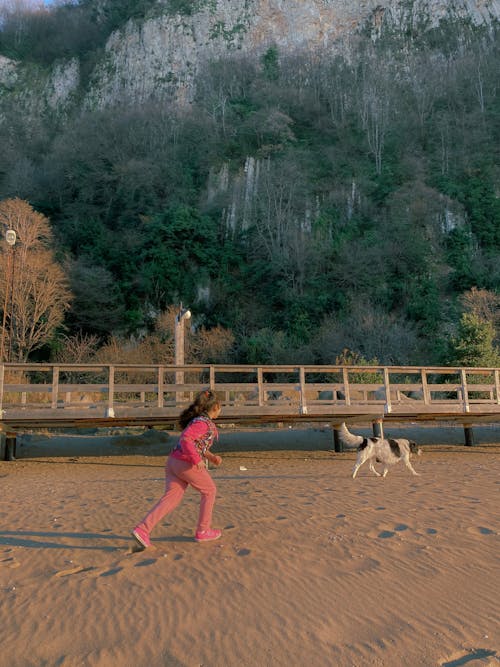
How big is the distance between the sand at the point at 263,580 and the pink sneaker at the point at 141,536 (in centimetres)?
12

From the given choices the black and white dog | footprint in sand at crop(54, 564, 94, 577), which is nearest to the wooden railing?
the black and white dog

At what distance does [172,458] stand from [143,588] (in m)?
1.23

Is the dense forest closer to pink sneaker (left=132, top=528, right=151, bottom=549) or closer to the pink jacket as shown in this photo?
the pink jacket

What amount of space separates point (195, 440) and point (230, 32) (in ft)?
232

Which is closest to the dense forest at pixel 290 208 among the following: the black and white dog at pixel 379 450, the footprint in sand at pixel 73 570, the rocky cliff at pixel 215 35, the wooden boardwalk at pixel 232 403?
the rocky cliff at pixel 215 35

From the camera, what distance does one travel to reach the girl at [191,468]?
480 cm

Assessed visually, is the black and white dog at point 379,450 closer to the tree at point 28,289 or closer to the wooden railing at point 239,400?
the wooden railing at point 239,400

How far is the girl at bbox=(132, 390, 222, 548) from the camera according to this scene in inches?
189

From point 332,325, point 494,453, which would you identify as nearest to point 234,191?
point 332,325

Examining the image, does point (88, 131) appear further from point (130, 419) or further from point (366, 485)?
point (366, 485)

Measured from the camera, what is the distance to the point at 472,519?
5.72 m

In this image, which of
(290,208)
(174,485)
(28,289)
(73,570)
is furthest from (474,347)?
(28,289)

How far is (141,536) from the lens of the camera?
4758 mm

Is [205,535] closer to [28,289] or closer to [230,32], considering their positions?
[28,289]
